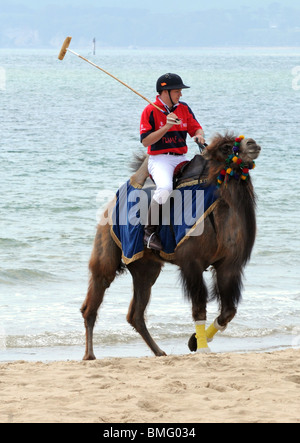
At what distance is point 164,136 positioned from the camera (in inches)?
276

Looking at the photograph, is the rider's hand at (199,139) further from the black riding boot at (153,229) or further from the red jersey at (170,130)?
the black riding boot at (153,229)

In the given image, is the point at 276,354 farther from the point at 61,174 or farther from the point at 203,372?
the point at 61,174

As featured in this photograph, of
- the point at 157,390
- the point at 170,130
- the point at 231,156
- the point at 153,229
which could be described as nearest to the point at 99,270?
the point at 153,229

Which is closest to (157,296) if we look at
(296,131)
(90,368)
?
(90,368)

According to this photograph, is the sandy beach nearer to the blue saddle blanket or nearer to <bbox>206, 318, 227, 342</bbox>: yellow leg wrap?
<bbox>206, 318, 227, 342</bbox>: yellow leg wrap

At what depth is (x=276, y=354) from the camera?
743 centimetres

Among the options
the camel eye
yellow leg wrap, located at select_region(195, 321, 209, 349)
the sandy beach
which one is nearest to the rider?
the camel eye

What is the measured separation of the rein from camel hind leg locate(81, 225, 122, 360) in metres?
1.20

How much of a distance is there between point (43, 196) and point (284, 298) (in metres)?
8.71

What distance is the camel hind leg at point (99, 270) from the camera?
7.35m

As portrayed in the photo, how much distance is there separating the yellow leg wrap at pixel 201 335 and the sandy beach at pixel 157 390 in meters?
0.10

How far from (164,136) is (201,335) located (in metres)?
1.57

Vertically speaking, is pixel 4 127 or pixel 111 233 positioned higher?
pixel 111 233

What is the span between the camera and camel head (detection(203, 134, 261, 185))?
6.53 meters
